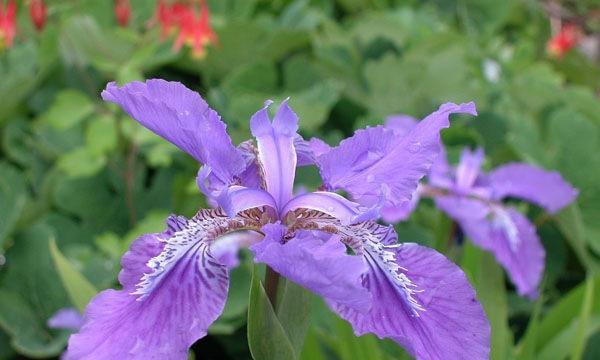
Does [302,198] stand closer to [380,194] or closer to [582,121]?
[380,194]

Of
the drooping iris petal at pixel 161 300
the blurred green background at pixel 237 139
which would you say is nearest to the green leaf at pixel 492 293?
the blurred green background at pixel 237 139

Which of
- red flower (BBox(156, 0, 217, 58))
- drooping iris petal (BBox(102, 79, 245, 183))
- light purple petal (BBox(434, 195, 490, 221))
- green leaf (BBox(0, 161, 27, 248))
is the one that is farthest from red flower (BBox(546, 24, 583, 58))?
drooping iris petal (BBox(102, 79, 245, 183))

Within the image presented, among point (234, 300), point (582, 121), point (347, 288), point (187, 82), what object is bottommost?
point (234, 300)

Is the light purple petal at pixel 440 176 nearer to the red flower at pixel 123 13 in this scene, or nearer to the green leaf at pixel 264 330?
the green leaf at pixel 264 330

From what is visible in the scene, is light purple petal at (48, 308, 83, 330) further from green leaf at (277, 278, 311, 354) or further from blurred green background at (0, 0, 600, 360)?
green leaf at (277, 278, 311, 354)

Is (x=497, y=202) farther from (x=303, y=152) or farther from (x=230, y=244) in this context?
(x=303, y=152)

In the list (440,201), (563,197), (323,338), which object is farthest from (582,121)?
(323,338)
